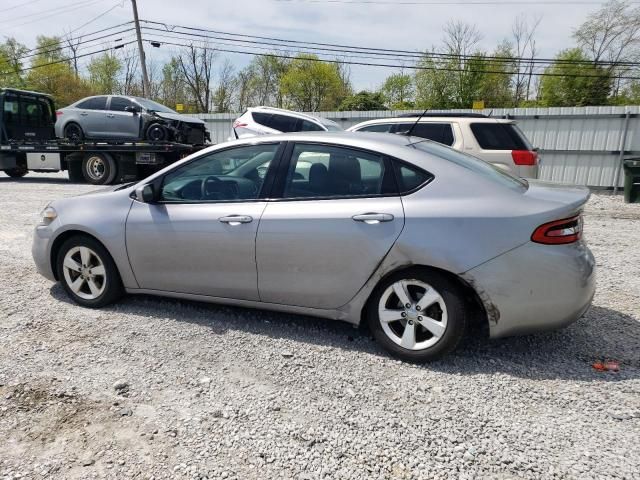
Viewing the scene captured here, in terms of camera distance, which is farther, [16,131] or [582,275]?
[16,131]

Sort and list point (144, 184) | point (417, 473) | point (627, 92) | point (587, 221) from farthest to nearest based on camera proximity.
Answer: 1. point (627, 92)
2. point (587, 221)
3. point (144, 184)
4. point (417, 473)

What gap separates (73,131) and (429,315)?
15.0 meters

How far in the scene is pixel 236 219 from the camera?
135 inches

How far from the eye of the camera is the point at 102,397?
9.09 ft

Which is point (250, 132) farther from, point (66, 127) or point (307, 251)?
point (307, 251)

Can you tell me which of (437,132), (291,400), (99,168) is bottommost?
(291,400)

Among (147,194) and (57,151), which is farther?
(57,151)

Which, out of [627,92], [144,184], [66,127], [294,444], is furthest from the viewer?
[627,92]

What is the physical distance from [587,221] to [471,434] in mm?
7385

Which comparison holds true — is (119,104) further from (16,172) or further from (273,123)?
(16,172)

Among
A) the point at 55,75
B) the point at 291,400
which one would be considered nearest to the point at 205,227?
the point at 291,400

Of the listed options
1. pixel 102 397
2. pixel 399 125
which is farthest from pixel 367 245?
pixel 399 125

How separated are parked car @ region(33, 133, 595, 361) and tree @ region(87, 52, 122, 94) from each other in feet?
184

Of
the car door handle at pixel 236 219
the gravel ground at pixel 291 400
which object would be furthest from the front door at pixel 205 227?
the gravel ground at pixel 291 400
